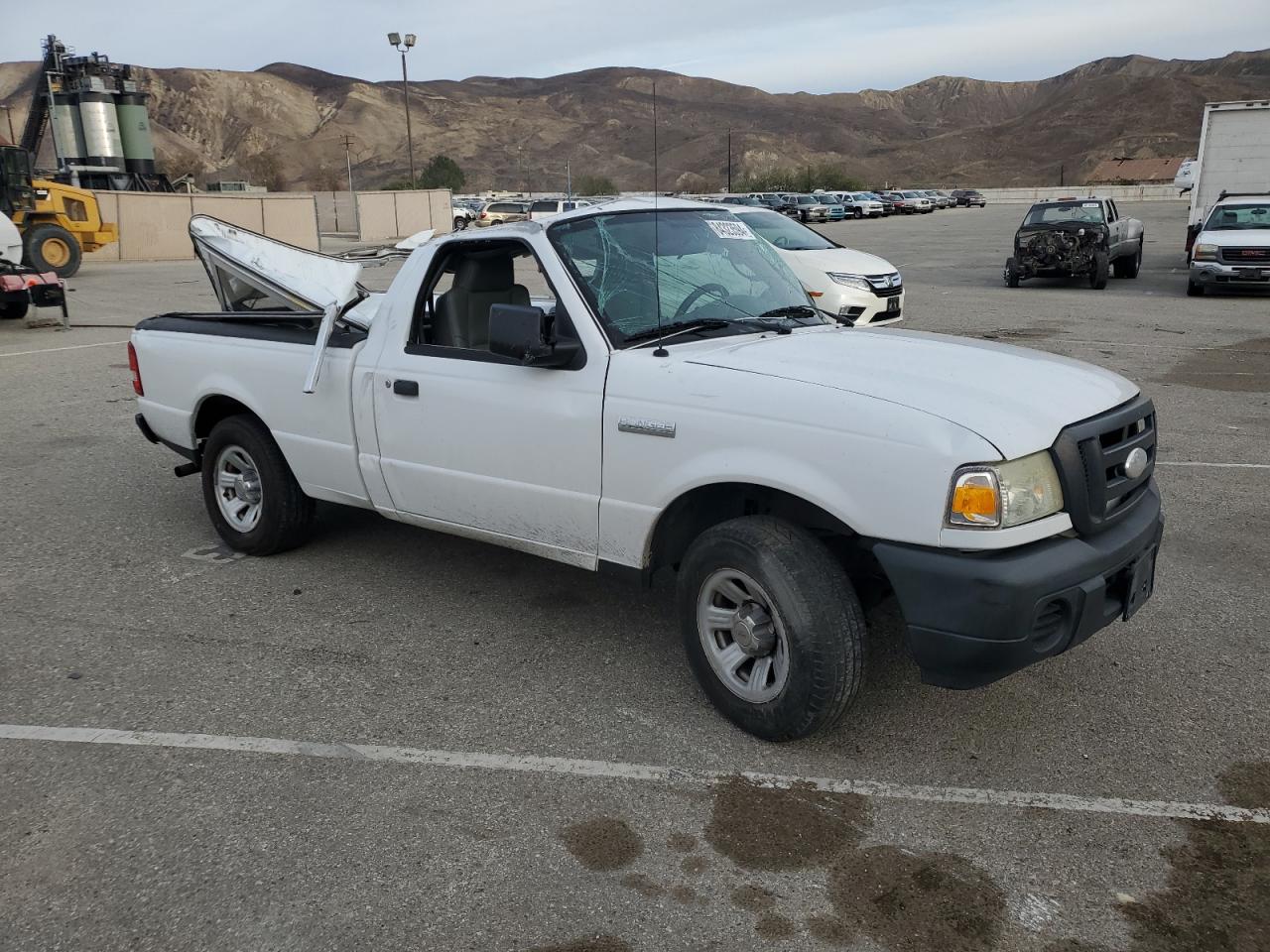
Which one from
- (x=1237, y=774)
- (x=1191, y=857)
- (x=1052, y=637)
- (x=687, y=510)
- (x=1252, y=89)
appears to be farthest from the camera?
(x=1252, y=89)

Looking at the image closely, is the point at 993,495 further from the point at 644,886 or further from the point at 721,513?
the point at 644,886

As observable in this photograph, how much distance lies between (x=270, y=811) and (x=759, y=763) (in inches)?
64.1

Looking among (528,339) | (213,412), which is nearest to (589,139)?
(213,412)

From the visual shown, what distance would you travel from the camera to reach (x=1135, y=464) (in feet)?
12.0

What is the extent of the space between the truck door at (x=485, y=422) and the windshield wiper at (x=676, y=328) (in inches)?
7.9

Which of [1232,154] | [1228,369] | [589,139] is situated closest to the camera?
[1228,369]

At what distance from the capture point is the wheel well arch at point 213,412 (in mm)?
5747

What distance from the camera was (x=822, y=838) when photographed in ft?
10.4

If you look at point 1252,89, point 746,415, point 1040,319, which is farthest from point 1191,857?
point 1252,89

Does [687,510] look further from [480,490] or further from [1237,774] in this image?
[1237,774]

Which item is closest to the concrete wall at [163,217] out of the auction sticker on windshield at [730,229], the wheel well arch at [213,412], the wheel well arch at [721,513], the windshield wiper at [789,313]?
the wheel well arch at [213,412]

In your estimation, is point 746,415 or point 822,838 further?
point 746,415

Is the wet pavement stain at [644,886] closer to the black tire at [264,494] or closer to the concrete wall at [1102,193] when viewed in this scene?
the black tire at [264,494]

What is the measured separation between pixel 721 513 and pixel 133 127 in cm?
5167
